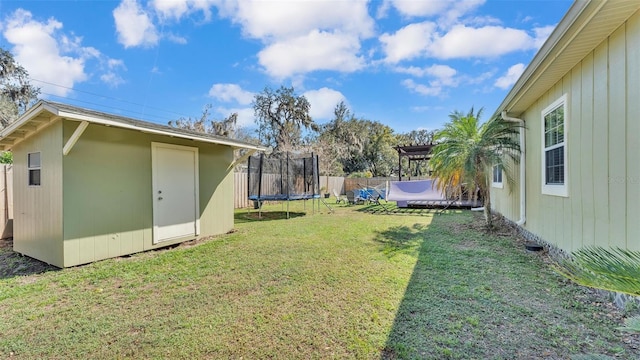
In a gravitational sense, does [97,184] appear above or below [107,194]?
above

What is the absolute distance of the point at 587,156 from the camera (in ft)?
10.7

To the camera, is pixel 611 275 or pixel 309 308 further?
pixel 309 308

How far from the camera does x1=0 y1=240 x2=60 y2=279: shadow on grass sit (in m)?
4.11

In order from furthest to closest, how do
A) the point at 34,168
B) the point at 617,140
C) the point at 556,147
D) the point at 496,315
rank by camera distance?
the point at 34,168 < the point at 556,147 < the point at 617,140 < the point at 496,315

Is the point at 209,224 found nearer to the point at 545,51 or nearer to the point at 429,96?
the point at 545,51

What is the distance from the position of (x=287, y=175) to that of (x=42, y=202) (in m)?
6.19

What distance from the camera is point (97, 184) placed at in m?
4.47

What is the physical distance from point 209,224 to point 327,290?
4.03 m

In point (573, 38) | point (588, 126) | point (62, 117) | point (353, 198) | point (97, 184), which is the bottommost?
point (353, 198)

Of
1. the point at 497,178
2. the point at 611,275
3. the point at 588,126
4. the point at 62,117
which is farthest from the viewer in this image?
the point at 497,178

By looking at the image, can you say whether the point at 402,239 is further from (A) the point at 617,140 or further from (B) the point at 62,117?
(B) the point at 62,117

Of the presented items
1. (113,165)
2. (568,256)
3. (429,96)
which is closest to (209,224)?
(113,165)

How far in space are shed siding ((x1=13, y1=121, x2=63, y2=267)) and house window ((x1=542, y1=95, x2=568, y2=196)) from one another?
23.6 feet

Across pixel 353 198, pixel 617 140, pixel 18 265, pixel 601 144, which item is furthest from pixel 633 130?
pixel 353 198
